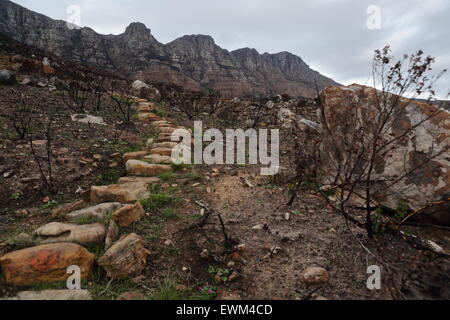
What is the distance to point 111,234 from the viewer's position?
2.40 metres

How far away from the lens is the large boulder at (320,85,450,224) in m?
2.97

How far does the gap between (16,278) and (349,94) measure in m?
5.12

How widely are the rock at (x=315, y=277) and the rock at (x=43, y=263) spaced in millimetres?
1940

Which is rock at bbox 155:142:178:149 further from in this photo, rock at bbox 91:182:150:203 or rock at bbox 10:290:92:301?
rock at bbox 10:290:92:301

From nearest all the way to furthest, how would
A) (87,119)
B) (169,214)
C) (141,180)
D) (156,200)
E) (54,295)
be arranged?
(54,295) → (169,214) → (156,200) → (141,180) → (87,119)

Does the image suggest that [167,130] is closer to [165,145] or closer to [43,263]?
[165,145]

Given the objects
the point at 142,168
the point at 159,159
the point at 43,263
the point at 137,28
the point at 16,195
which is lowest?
the point at 43,263

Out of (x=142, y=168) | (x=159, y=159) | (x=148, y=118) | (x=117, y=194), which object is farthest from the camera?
(x=148, y=118)

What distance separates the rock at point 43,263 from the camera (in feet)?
5.97

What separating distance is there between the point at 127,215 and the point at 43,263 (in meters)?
0.91

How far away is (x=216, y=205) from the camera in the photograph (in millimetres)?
3381

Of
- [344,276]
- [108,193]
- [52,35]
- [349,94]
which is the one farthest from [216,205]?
[52,35]

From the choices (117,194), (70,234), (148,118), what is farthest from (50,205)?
(148,118)

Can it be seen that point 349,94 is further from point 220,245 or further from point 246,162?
point 220,245
